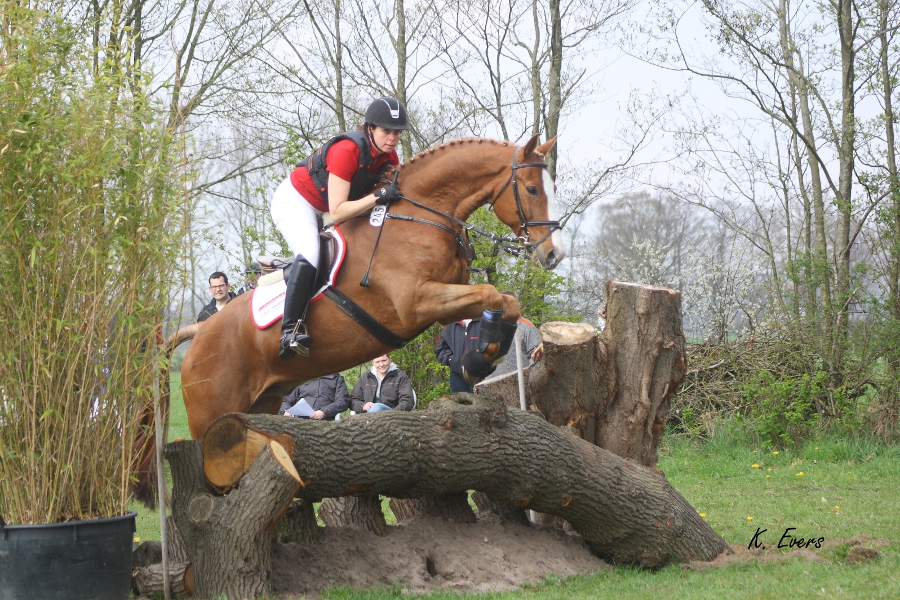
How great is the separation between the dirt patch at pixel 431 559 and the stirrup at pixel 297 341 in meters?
1.07

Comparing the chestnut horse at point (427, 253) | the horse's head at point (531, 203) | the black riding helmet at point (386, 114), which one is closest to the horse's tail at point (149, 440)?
the chestnut horse at point (427, 253)

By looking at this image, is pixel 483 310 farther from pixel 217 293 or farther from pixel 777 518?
pixel 217 293

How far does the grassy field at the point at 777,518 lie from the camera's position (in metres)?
4.04

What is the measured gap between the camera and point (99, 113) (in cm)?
362

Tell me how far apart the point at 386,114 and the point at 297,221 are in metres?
0.87

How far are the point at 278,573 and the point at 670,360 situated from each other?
2686 mm

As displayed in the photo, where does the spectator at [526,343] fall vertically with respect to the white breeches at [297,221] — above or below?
below

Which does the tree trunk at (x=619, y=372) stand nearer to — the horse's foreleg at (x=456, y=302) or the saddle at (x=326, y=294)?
the horse's foreleg at (x=456, y=302)

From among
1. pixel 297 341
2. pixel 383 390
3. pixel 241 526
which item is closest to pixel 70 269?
pixel 241 526

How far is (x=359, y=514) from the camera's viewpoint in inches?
184

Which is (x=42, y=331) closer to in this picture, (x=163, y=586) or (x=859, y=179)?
(x=163, y=586)

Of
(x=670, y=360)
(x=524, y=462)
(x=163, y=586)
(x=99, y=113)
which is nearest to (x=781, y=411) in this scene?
(x=670, y=360)

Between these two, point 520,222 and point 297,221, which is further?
point 297,221

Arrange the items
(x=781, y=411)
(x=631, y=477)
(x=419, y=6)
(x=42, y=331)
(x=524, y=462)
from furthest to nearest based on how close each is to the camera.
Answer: (x=419, y=6)
(x=781, y=411)
(x=631, y=477)
(x=524, y=462)
(x=42, y=331)
